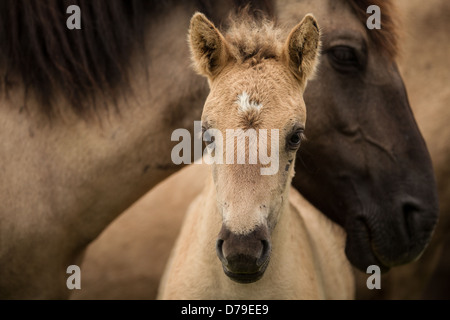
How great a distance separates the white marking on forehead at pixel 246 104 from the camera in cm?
230

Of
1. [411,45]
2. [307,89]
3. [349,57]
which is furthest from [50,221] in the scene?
[411,45]

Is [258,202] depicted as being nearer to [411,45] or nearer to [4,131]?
[4,131]

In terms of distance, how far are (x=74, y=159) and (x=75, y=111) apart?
0.70 feet

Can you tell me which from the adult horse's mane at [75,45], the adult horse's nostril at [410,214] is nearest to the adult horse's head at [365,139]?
the adult horse's nostril at [410,214]

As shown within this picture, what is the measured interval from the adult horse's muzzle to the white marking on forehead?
1.43 ft

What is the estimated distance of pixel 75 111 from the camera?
2.82m

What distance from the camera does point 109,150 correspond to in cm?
284

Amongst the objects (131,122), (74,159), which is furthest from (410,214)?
(74,159)

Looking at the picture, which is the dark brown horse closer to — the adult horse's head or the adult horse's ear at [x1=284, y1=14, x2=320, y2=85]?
the adult horse's head

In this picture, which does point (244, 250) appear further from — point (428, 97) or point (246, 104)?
point (428, 97)

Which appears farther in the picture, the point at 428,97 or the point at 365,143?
the point at 428,97

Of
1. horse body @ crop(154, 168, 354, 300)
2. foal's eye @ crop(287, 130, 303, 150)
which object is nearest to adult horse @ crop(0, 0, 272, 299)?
horse body @ crop(154, 168, 354, 300)

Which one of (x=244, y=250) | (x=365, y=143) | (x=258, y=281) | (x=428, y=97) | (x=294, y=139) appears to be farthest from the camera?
(x=428, y=97)
